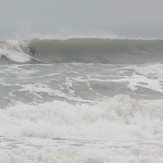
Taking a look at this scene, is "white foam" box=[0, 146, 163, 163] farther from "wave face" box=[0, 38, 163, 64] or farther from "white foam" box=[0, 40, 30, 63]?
"white foam" box=[0, 40, 30, 63]

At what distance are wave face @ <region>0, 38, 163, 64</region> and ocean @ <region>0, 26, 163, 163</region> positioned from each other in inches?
91.6

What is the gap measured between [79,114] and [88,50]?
1651 cm

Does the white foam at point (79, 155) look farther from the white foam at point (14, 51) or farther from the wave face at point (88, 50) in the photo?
the white foam at point (14, 51)

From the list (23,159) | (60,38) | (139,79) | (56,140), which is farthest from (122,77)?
(60,38)

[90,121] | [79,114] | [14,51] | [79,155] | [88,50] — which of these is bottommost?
[79,155]

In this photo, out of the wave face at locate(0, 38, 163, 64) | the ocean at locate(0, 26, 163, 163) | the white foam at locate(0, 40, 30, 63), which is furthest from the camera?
the wave face at locate(0, 38, 163, 64)

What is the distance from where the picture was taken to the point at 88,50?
2572 centimetres

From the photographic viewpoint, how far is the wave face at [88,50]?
22438 mm

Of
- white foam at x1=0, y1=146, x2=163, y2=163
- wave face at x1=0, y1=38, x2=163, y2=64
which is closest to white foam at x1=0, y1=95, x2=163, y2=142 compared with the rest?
white foam at x1=0, y1=146, x2=163, y2=163

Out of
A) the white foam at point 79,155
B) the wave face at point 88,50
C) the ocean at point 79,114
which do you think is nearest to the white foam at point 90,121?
the ocean at point 79,114

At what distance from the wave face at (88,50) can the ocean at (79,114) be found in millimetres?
2327

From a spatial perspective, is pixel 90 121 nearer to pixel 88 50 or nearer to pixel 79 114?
pixel 79 114

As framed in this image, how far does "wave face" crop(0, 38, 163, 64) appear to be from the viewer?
22438mm

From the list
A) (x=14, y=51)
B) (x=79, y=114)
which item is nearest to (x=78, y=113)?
(x=79, y=114)
